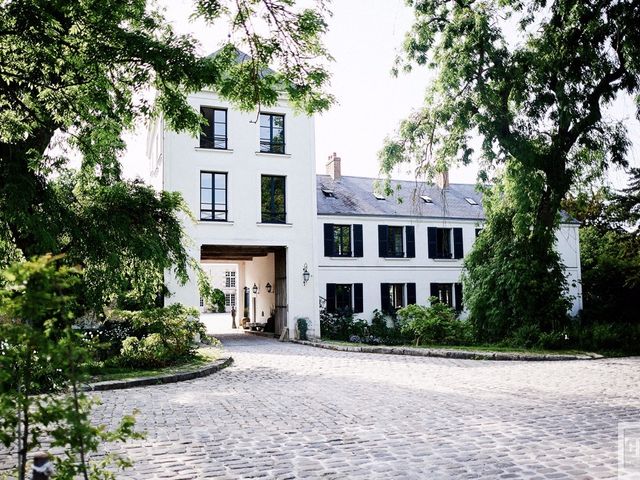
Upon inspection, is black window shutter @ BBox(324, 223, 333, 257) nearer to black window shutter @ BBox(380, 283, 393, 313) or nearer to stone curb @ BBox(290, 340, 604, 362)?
black window shutter @ BBox(380, 283, 393, 313)

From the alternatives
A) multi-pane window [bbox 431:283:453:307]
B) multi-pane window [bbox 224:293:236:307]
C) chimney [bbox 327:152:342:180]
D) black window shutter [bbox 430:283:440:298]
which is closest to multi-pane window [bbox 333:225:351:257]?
chimney [bbox 327:152:342:180]

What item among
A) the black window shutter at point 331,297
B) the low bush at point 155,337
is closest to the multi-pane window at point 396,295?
the black window shutter at point 331,297

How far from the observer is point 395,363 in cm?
1396

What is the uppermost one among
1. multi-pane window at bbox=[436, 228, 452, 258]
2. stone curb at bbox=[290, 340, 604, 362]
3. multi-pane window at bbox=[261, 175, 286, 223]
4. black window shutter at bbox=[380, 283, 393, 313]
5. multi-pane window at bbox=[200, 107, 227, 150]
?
multi-pane window at bbox=[200, 107, 227, 150]

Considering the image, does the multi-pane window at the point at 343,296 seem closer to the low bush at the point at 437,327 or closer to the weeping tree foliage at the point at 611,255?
the low bush at the point at 437,327

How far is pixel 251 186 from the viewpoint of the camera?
72.2 feet

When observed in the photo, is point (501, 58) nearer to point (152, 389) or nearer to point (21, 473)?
point (152, 389)

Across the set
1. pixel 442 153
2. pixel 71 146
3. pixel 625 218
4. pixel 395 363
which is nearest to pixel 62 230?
pixel 71 146

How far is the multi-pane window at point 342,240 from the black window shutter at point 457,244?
6.50 metres

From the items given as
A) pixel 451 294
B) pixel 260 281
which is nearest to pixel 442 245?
pixel 451 294

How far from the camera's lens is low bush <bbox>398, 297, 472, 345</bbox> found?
60.1 feet

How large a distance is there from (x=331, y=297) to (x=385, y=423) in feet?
67.2

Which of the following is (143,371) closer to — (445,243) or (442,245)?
(442,245)

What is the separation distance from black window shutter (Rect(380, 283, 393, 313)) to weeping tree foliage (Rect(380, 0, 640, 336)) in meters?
8.35
